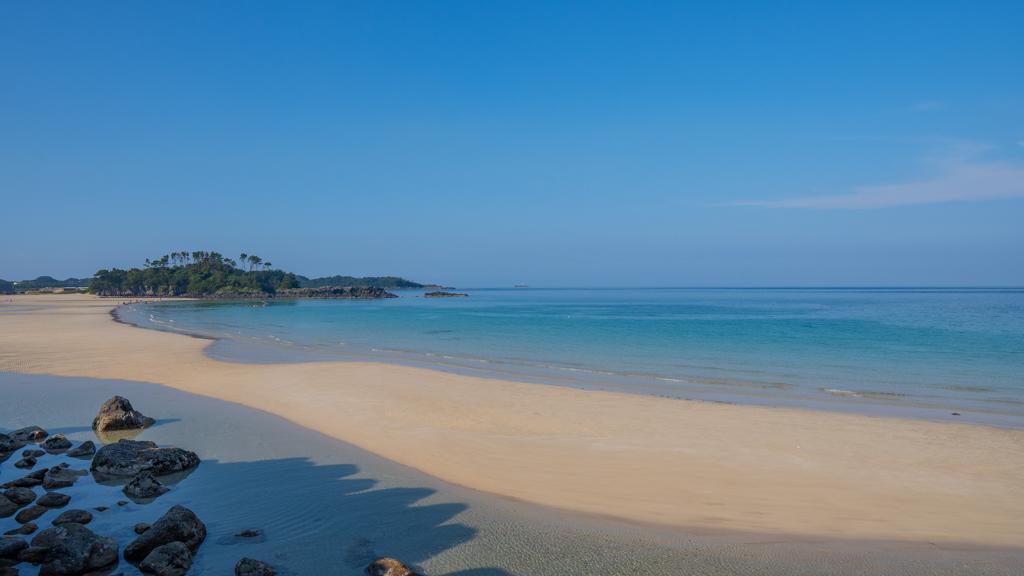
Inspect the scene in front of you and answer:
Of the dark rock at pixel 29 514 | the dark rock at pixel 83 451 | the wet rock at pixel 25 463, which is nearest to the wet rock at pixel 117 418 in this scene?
the dark rock at pixel 83 451

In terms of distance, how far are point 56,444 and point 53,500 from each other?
12.0 feet

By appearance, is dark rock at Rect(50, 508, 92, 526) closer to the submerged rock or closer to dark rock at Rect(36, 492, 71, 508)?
dark rock at Rect(36, 492, 71, 508)

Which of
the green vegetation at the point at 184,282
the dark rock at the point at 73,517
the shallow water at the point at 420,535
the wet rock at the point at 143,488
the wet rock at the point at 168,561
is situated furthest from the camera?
the green vegetation at the point at 184,282

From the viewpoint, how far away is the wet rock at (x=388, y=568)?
566 cm

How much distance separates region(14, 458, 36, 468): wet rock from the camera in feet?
31.1

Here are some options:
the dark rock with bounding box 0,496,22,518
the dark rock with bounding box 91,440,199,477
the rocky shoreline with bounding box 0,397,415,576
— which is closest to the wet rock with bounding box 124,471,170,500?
the rocky shoreline with bounding box 0,397,415,576

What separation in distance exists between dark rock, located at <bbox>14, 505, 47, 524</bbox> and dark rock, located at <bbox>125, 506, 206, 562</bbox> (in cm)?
191

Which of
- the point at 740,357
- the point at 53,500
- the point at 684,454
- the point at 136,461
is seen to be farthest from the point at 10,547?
the point at 740,357

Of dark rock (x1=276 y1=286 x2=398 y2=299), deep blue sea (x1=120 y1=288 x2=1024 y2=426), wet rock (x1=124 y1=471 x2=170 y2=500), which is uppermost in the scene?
dark rock (x1=276 y1=286 x2=398 y2=299)

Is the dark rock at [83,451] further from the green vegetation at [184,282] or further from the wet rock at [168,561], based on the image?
the green vegetation at [184,282]

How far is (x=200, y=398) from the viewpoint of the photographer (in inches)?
633

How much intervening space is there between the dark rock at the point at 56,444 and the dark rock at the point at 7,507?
11.0ft

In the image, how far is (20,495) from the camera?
779 cm

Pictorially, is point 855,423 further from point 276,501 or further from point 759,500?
point 276,501
